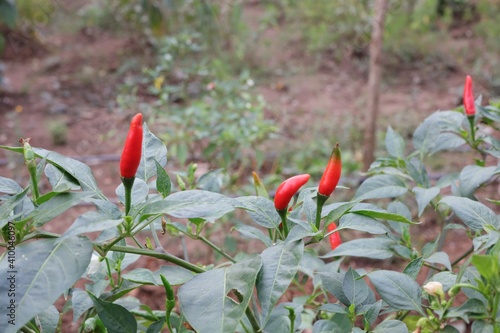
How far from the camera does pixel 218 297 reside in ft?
1.91

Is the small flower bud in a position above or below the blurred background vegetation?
above

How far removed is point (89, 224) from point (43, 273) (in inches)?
2.6

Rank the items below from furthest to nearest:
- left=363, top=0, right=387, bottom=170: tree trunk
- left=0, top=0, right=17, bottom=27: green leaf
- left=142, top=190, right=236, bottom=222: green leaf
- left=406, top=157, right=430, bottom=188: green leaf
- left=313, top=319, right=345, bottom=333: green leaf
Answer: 1. left=0, top=0, right=17, bottom=27: green leaf
2. left=363, top=0, right=387, bottom=170: tree trunk
3. left=406, top=157, right=430, bottom=188: green leaf
4. left=313, top=319, right=345, bottom=333: green leaf
5. left=142, top=190, right=236, bottom=222: green leaf

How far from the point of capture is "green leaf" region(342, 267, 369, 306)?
28.2 inches

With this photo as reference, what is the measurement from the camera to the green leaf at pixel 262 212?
2.28ft

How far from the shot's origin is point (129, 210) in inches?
25.0

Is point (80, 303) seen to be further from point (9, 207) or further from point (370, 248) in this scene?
point (370, 248)

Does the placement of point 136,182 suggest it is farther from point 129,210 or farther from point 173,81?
point 173,81

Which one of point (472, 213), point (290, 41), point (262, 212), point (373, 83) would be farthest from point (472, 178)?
point (290, 41)

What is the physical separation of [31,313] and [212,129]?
1.77 metres

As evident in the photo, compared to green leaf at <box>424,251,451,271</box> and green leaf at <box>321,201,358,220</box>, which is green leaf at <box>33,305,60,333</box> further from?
green leaf at <box>424,251,451,271</box>

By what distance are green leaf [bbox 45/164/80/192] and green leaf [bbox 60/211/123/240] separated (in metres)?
0.06

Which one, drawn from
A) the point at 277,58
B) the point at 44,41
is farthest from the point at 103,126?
the point at 44,41

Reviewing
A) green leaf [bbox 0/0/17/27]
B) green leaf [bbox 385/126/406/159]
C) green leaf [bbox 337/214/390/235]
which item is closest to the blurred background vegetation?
green leaf [bbox 0/0/17/27]
